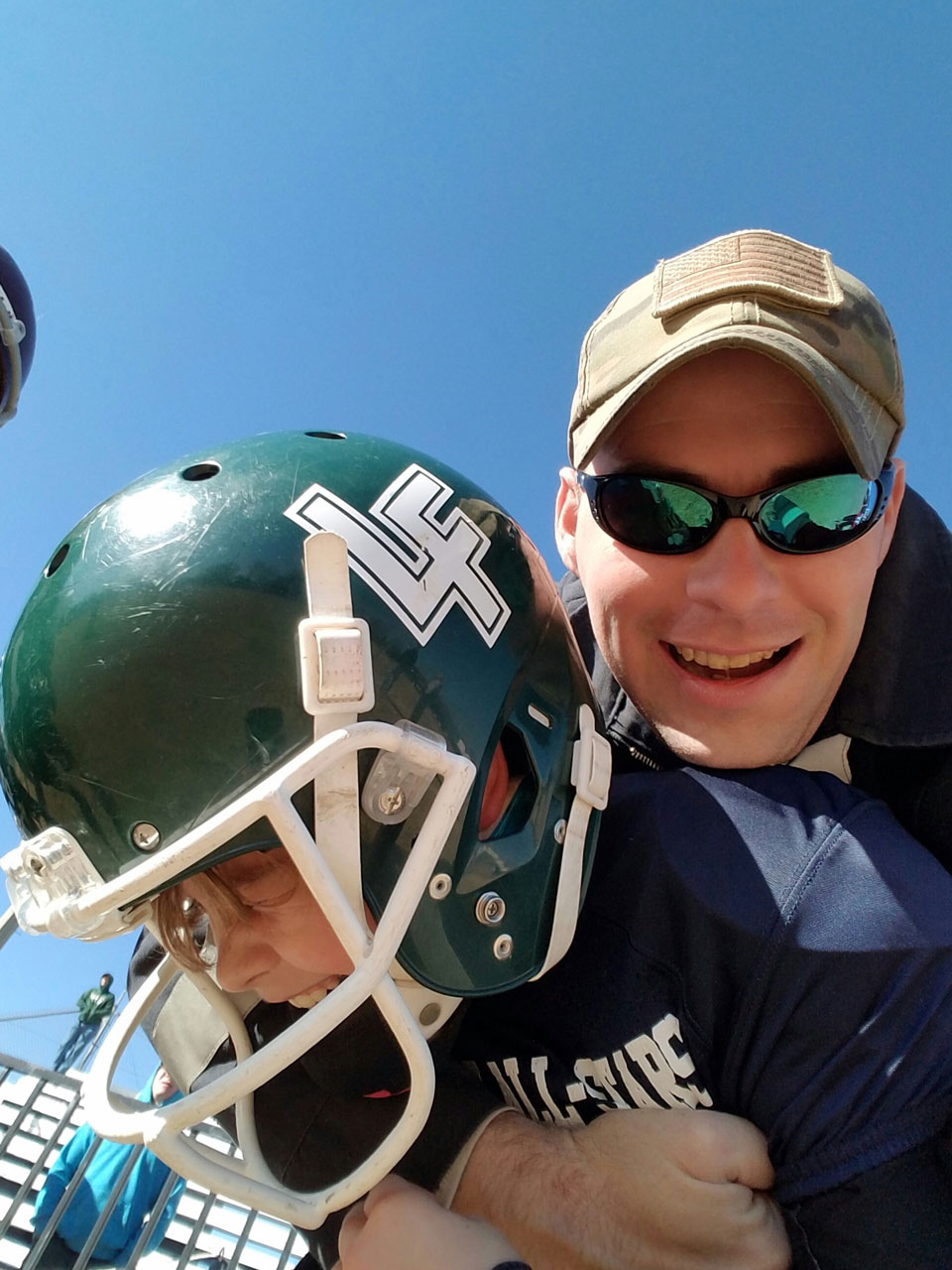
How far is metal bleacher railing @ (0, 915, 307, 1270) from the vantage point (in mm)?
3812

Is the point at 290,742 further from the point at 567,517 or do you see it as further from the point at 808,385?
the point at 567,517

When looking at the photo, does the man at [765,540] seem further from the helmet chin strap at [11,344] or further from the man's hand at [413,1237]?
the helmet chin strap at [11,344]

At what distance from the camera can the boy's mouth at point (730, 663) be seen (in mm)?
1878

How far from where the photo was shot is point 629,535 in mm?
1898

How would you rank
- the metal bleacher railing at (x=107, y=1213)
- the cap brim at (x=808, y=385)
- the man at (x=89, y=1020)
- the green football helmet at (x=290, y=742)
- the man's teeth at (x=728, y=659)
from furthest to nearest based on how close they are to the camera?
the man at (x=89, y=1020), the metal bleacher railing at (x=107, y=1213), the man's teeth at (x=728, y=659), the cap brim at (x=808, y=385), the green football helmet at (x=290, y=742)

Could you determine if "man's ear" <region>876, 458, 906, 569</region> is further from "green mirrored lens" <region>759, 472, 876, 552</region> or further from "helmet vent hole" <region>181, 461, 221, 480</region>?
"helmet vent hole" <region>181, 461, 221, 480</region>

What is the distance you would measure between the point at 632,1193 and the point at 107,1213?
3435mm

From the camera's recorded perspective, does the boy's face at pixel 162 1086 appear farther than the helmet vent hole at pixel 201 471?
Yes

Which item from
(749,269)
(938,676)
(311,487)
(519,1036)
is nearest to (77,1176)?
(519,1036)

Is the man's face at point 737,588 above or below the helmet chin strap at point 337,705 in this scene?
above

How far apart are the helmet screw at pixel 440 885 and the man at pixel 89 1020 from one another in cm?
928

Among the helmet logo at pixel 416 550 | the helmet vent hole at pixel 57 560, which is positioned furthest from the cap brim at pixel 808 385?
the helmet vent hole at pixel 57 560

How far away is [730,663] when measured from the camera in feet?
6.21

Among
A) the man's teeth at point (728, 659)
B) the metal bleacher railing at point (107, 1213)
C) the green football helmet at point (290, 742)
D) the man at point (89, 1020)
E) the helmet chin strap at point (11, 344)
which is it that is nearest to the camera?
the green football helmet at point (290, 742)
